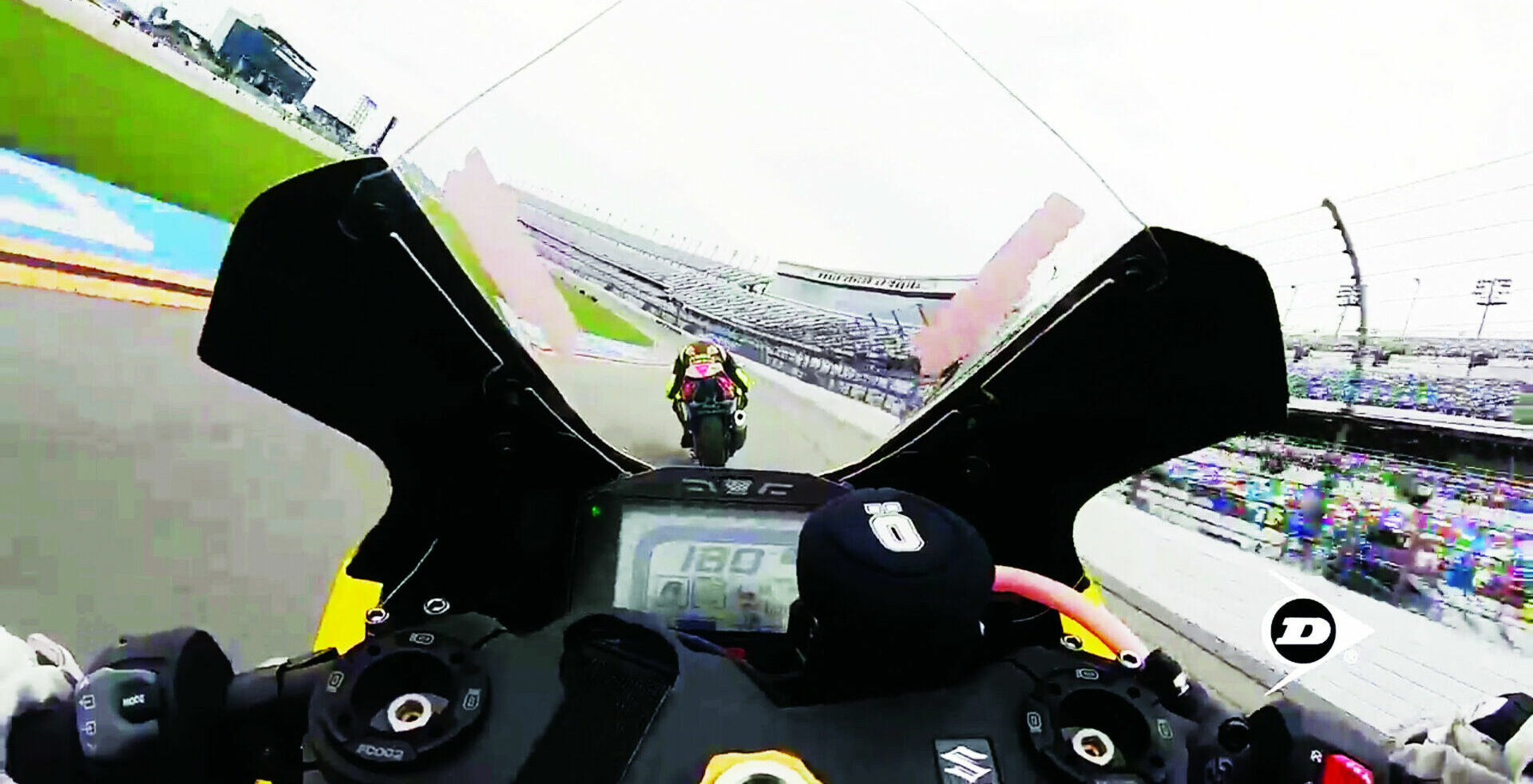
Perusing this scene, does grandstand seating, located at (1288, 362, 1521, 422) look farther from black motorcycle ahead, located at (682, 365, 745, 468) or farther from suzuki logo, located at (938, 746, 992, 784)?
suzuki logo, located at (938, 746, 992, 784)

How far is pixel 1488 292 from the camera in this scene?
7.23ft

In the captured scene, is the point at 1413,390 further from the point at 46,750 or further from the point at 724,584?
the point at 46,750

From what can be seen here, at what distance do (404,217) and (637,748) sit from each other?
1.71ft

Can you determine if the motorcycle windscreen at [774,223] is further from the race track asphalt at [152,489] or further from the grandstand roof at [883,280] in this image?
the race track asphalt at [152,489]

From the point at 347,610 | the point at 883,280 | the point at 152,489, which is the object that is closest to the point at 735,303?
the point at 883,280

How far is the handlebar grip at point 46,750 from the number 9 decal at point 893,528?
37 centimetres

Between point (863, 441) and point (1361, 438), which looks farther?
point (1361, 438)

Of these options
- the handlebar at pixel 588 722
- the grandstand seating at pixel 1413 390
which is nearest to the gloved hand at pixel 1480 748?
the handlebar at pixel 588 722

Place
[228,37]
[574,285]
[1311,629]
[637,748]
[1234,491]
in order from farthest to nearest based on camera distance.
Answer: [1234,491] → [228,37] → [1311,629] → [574,285] → [637,748]

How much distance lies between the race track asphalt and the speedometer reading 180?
0.90 m

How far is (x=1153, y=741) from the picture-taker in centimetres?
52

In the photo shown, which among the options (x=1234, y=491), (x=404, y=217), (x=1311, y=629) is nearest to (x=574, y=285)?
(x=404, y=217)

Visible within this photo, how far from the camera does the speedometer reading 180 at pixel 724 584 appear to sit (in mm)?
993

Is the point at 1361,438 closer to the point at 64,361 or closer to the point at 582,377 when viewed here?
the point at 582,377
